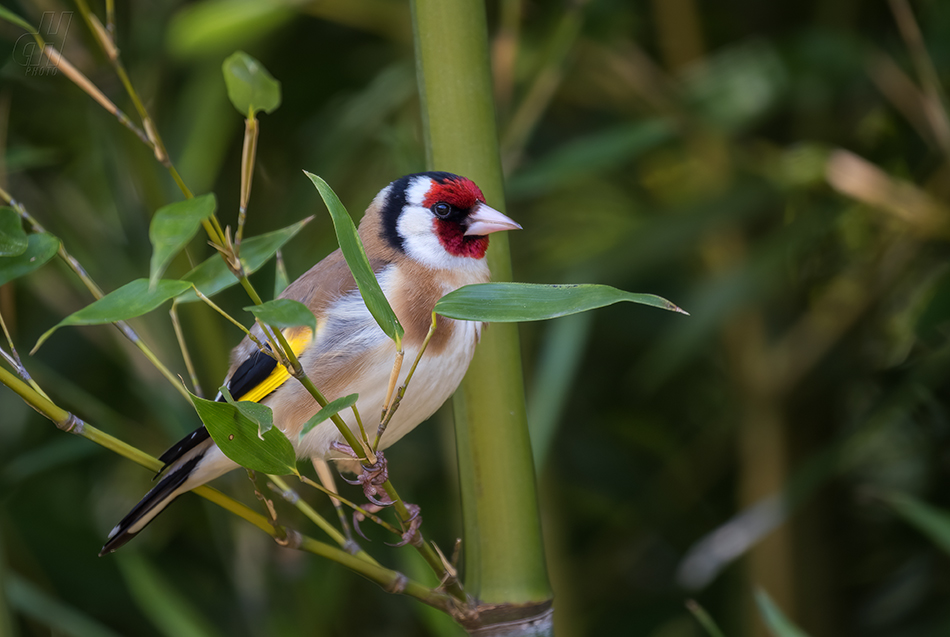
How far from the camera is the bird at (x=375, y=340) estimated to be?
74 centimetres

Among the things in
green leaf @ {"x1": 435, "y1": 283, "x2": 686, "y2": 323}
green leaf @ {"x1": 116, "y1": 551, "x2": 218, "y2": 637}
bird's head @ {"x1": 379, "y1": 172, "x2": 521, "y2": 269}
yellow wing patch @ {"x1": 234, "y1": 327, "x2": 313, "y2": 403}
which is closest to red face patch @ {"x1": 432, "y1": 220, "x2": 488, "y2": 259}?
bird's head @ {"x1": 379, "y1": 172, "x2": 521, "y2": 269}

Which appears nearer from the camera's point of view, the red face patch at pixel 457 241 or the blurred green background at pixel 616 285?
the red face patch at pixel 457 241

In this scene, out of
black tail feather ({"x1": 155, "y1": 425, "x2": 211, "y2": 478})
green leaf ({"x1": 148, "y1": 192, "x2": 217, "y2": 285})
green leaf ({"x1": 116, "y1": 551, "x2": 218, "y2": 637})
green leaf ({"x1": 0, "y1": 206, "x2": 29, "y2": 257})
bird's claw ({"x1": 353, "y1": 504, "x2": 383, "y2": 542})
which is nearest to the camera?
green leaf ({"x1": 148, "y1": 192, "x2": 217, "y2": 285})

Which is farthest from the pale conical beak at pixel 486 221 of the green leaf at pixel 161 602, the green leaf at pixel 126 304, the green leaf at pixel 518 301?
Result: the green leaf at pixel 161 602

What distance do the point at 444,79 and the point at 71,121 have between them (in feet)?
4.86

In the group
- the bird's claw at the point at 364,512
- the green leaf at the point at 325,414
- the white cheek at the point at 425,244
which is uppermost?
the green leaf at the point at 325,414

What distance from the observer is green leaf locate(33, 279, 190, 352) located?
1.59ft

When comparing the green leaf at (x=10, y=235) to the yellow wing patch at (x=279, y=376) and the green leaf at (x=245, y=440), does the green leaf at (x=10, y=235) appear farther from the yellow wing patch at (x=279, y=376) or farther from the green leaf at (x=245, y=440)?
the yellow wing patch at (x=279, y=376)

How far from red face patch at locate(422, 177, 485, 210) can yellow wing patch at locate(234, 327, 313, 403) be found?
183mm

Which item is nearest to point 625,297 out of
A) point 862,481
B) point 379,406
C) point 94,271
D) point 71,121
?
point 379,406

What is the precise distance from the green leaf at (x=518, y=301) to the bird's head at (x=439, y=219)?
14cm

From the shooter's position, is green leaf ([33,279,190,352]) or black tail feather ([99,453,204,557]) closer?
green leaf ([33,279,190,352])

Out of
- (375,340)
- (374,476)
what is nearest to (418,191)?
(375,340)

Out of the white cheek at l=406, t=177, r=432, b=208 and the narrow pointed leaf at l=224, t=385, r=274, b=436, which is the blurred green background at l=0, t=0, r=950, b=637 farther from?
the narrow pointed leaf at l=224, t=385, r=274, b=436
